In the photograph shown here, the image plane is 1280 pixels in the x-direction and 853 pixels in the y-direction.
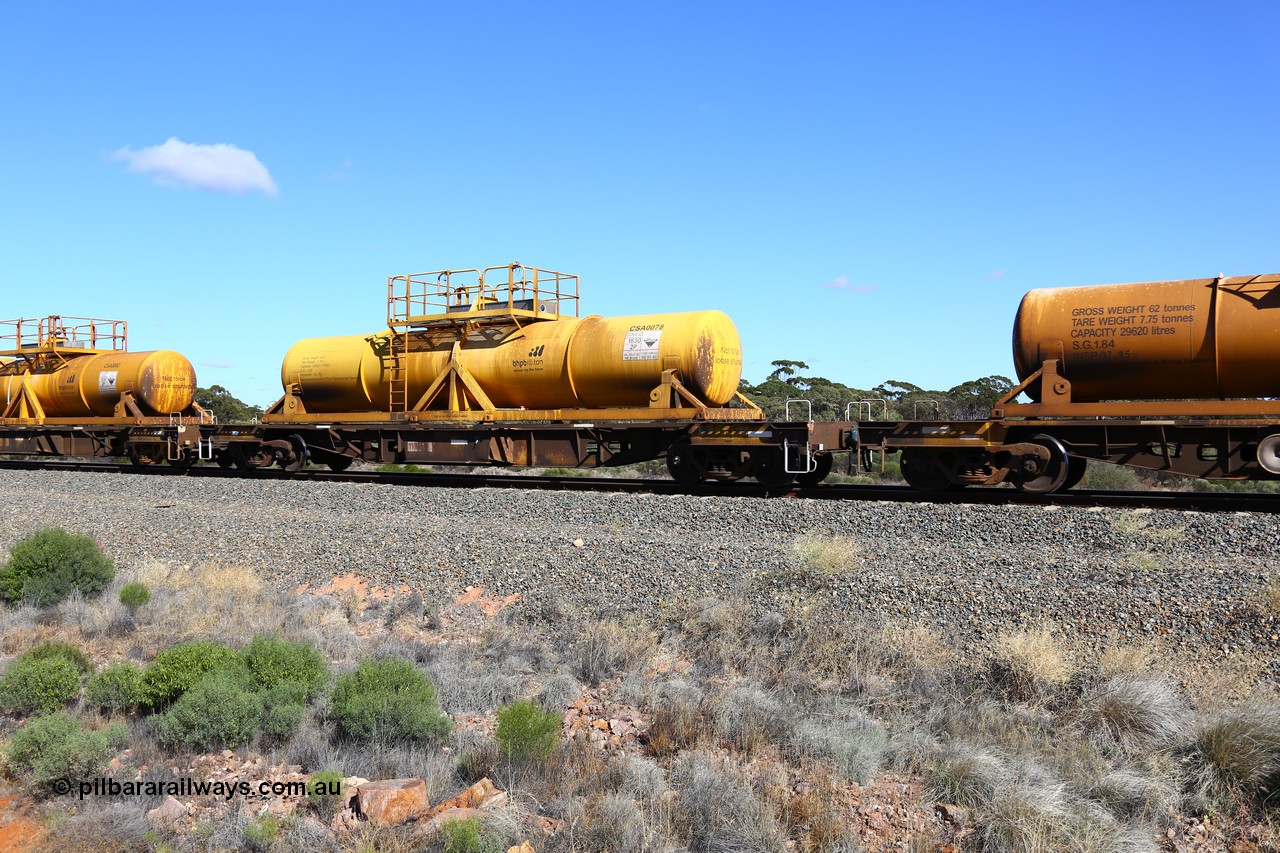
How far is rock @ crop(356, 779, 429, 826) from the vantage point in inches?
226

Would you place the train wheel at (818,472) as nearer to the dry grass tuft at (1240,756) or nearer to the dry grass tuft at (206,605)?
the dry grass tuft at (206,605)

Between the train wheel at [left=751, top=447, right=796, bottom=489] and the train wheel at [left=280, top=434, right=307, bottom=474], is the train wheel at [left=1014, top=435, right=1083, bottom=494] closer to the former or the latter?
the train wheel at [left=751, top=447, right=796, bottom=489]

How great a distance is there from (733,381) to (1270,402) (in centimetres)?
A: 834

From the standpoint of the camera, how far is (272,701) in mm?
7156

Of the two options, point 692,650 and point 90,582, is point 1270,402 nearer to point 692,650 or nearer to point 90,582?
point 692,650

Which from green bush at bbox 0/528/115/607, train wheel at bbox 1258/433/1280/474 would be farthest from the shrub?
train wheel at bbox 1258/433/1280/474

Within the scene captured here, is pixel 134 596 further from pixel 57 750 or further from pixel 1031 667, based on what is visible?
pixel 1031 667

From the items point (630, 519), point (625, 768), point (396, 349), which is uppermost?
point (396, 349)

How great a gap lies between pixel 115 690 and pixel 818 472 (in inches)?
462

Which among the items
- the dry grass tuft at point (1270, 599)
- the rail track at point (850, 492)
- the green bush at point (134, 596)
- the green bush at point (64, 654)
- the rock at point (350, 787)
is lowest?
the rock at point (350, 787)

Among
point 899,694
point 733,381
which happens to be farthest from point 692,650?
point 733,381

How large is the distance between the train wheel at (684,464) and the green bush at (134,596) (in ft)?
28.4

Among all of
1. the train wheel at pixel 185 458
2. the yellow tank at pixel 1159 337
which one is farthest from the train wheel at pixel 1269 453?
the train wheel at pixel 185 458

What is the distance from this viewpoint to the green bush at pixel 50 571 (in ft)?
35.1
